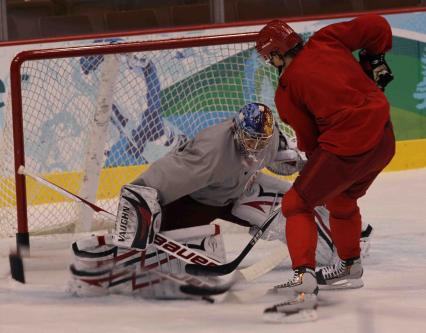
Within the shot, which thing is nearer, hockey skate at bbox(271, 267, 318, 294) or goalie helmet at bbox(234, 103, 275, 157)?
hockey skate at bbox(271, 267, 318, 294)

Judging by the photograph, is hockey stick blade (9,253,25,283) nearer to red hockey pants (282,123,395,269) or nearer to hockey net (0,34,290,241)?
hockey net (0,34,290,241)

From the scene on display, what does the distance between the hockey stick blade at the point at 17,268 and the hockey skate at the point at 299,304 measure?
1.05 meters

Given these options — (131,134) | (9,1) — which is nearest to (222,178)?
(131,134)

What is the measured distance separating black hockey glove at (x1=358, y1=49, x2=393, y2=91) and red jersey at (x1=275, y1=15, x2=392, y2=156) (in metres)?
0.06

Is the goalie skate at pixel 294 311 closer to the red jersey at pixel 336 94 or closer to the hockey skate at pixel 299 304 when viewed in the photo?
the hockey skate at pixel 299 304

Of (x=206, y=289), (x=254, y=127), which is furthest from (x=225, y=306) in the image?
(x=254, y=127)

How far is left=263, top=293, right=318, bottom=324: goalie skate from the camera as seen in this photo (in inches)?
96.0

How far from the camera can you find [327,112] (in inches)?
96.0

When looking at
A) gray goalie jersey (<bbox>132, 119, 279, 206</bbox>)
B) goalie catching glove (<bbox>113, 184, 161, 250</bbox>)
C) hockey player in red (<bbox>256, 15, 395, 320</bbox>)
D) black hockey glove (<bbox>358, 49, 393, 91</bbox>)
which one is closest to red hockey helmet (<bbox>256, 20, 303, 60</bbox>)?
hockey player in red (<bbox>256, 15, 395, 320</bbox>)

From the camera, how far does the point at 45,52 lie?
3396 mm

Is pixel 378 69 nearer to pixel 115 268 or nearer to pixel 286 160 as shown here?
pixel 286 160

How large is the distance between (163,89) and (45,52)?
2.24 feet

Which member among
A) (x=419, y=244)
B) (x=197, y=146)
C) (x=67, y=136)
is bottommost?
(x=419, y=244)

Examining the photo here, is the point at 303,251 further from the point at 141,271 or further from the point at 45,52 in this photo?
the point at 45,52
